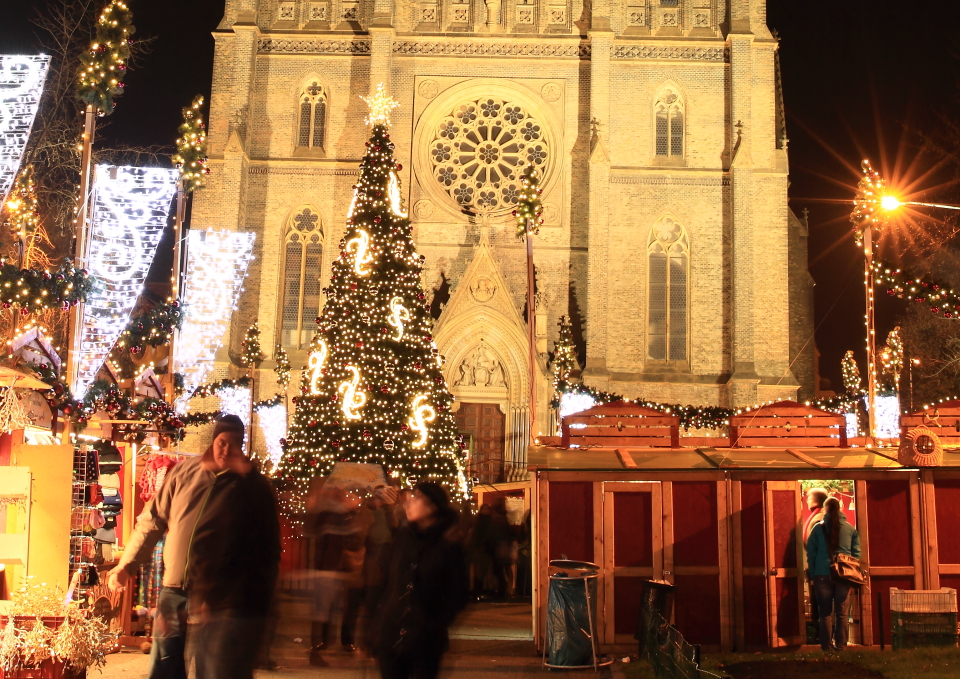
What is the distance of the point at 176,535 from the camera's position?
6199 millimetres

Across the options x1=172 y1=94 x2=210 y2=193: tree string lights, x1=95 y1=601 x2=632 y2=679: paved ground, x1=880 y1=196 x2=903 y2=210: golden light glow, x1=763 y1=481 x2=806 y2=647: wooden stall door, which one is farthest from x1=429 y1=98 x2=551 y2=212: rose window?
x1=763 y1=481 x2=806 y2=647: wooden stall door

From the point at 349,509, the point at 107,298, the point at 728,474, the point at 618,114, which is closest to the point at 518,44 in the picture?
the point at 618,114

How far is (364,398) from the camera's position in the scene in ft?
58.9

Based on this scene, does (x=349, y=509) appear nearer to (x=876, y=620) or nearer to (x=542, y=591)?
(x=542, y=591)

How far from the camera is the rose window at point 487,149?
103 feet

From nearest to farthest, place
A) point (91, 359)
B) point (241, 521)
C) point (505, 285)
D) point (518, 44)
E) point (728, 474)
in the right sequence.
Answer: point (241, 521) → point (728, 474) → point (91, 359) → point (505, 285) → point (518, 44)

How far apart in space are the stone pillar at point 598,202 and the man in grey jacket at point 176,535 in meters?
22.4

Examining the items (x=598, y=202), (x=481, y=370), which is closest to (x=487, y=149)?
(x=598, y=202)

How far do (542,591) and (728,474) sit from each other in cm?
257

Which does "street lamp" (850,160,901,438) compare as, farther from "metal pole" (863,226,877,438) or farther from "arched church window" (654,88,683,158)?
"arched church window" (654,88,683,158)

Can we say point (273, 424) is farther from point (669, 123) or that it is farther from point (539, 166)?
point (669, 123)

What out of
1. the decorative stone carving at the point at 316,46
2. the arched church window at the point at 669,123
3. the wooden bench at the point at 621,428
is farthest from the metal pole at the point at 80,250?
the arched church window at the point at 669,123

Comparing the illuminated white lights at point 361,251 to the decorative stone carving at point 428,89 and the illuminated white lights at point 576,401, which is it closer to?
the illuminated white lights at point 576,401

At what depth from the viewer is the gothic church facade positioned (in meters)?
29.4
